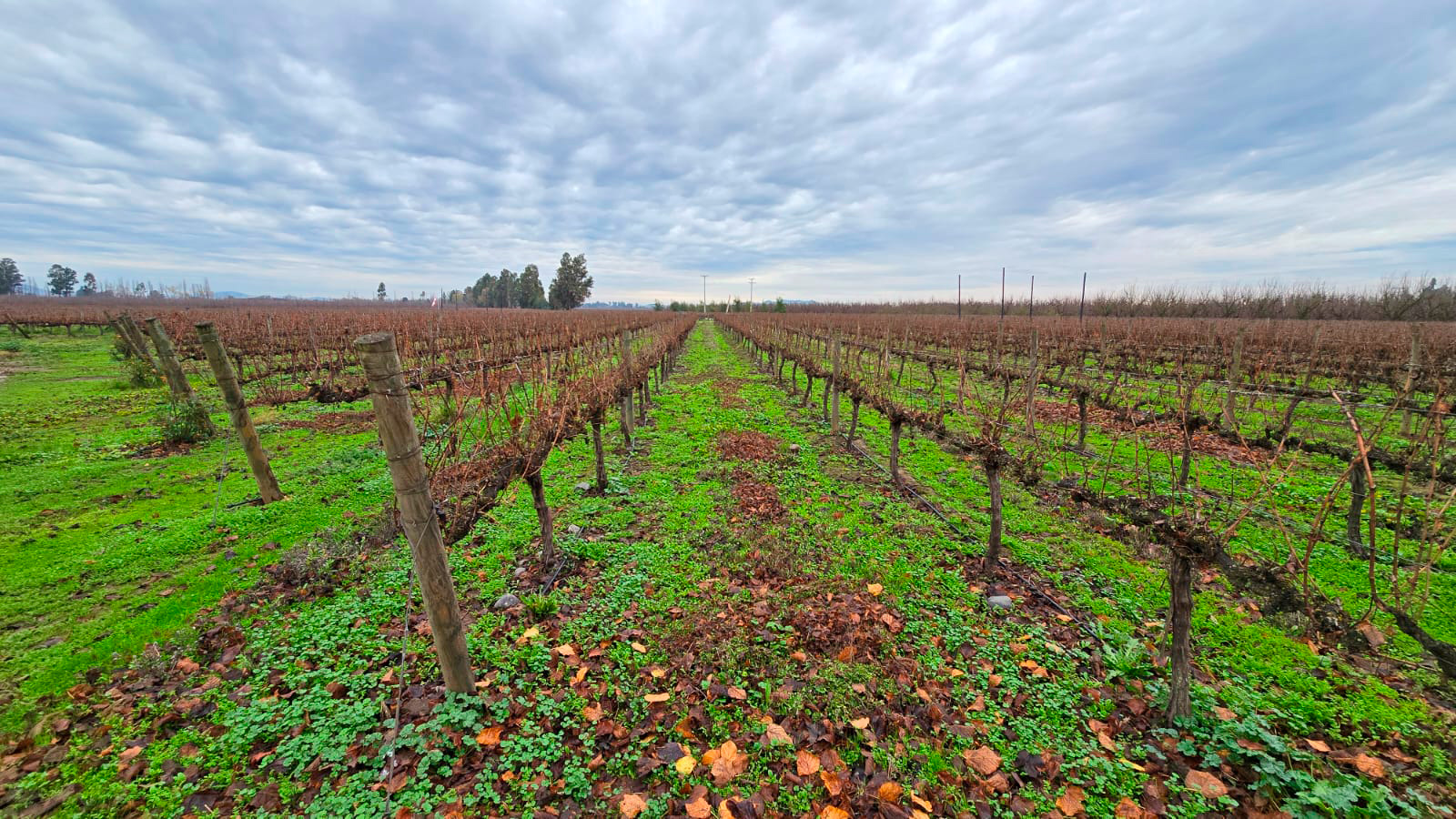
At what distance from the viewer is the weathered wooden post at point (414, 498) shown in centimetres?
294

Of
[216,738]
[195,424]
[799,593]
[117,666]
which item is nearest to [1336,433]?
[799,593]

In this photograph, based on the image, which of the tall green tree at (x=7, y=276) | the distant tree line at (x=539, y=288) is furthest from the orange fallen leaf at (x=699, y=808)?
the tall green tree at (x=7, y=276)

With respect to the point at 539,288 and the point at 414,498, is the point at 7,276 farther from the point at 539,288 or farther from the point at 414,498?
the point at 414,498

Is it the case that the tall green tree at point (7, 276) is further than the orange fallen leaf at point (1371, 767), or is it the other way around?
the tall green tree at point (7, 276)

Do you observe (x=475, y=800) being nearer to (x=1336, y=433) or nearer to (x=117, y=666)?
(x=117, y=666)

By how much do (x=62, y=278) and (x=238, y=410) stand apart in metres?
153

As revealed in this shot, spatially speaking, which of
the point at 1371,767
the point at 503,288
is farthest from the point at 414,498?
the point at 503,288

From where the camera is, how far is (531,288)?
93.2 metres

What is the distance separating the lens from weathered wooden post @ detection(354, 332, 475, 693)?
294cm

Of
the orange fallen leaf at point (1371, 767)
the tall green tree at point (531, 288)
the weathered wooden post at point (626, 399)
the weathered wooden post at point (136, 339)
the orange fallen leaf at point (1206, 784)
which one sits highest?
the tall green tree at point (531, 288)

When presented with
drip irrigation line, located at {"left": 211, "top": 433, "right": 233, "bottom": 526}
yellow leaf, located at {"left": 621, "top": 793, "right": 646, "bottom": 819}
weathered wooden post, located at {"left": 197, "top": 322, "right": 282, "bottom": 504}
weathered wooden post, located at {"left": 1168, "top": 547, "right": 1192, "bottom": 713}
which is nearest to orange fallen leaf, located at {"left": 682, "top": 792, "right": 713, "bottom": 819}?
yellow leaf, located at {"left": 621, "top": 793, "right": 646, "bottom": 819}

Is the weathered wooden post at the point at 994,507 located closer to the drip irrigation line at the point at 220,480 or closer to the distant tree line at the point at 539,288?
the drip irrigation line at the point at 220,480

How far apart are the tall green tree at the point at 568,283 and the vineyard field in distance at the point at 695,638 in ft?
280

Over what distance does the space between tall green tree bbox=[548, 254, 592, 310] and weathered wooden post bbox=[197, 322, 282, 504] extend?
85.1 m
